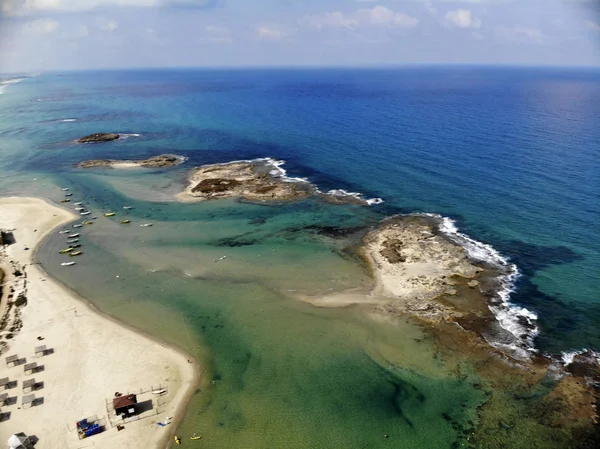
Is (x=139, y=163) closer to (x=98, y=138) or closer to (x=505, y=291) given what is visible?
(x=98, y=138)

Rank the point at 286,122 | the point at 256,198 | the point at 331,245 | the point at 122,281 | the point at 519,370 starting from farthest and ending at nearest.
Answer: the point at 286,122
the point at 256,198
the point at 331,245
the point at 122,281
the point at 519,370

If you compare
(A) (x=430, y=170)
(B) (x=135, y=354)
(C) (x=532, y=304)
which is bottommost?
(B) (x=135, y=354)

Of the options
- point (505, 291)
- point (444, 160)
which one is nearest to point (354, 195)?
point (444, 160)

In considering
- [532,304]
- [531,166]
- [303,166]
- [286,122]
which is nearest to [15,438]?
[532,304]

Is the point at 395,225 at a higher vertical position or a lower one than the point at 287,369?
higher

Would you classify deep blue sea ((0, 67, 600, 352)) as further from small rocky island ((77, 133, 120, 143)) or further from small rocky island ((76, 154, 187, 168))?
small rocky island ((76, 154, 187, 168))

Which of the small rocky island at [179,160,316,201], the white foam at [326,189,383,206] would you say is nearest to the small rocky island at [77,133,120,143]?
the small rocky island at [179,160,316,201]

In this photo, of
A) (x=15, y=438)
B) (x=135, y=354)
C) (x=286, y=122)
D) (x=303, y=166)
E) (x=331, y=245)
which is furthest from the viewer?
(x=286, y=122)

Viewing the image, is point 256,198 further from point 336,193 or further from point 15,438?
point 15,438
